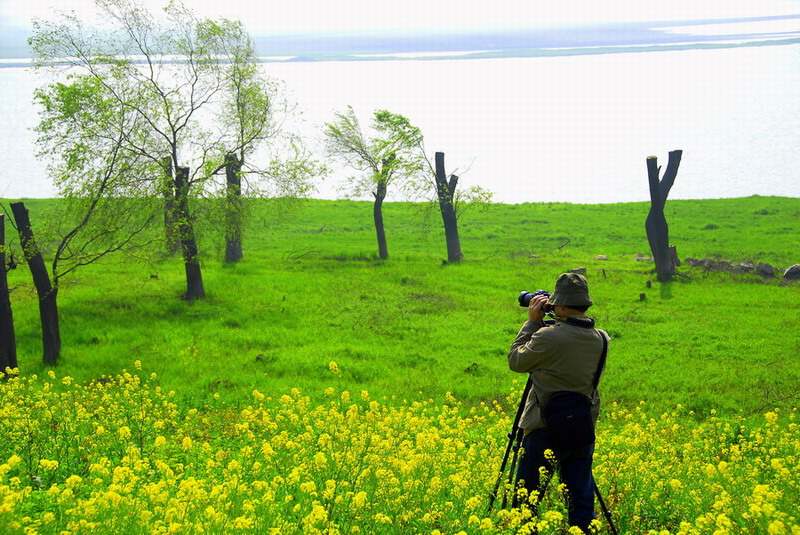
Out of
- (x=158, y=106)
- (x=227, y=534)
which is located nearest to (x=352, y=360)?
(x=158, y=106)

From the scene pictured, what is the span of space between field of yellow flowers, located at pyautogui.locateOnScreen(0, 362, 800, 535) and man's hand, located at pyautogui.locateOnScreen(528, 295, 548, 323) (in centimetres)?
162

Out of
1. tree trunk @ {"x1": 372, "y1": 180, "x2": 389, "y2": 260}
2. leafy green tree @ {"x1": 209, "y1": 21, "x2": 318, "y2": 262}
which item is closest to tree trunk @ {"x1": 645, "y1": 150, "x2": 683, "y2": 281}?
tree trunk @ {"x1": 372, "y1": 180, "x2": 389, "y2": 260}

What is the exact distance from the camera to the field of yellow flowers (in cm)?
503

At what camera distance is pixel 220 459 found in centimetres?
713

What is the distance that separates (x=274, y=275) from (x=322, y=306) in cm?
460

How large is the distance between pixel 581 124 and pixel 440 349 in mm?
92264

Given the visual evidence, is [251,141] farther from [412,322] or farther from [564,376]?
[564,376]

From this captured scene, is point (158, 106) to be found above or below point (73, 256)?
above

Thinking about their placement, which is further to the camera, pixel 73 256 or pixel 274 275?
pixel 274 275

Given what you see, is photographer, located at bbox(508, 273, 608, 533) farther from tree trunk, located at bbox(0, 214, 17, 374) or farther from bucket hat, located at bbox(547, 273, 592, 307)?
tree trunk, located at bbox(0, 214, 17, 374)

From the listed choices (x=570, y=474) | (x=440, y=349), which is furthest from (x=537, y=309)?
(x=440, y=349)

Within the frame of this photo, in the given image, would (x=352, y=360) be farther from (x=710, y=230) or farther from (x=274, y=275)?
(x=710, y=230)

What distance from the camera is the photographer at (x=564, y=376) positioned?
557 cm

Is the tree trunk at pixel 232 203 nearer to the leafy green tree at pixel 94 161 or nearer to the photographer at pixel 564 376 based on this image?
the leafy green tree at pixel 94 161
